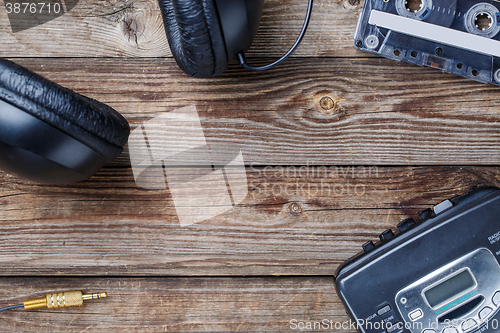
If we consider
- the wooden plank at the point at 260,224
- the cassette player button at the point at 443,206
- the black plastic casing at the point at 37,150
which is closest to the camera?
the black plastic casing at the point at 37,150

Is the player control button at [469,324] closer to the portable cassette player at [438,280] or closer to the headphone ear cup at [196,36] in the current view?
the portable cassette player at [438,280]

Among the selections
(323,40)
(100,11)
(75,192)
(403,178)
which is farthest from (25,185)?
(403,178)

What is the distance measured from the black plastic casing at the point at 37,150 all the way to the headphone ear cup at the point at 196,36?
0.78 ft

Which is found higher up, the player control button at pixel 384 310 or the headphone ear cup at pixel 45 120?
the headphone ear cup at pixel 45 120

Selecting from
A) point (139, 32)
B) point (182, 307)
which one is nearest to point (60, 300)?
point (182, 307)

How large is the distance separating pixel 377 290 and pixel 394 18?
1.82 ft

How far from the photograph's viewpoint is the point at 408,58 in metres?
0.72

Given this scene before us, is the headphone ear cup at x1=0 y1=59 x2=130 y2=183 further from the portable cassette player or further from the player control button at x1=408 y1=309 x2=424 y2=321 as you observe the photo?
the player control button at x1=408 y1=309 x2=424 y2=321

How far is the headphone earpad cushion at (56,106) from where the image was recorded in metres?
0.50

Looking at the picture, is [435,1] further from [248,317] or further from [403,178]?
[248,317]

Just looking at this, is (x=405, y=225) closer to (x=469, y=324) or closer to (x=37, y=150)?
(x=469, y=324)

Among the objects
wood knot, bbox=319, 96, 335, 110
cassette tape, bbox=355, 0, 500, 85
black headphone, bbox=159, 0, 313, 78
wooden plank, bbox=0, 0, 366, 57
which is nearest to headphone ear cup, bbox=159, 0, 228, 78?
black headphone, bbox=159, 0, 313, 78

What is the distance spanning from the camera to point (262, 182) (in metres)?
0.71

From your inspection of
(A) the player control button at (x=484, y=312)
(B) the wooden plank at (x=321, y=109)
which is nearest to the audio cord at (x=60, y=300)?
(B) the wooden plank at (x=321, y=109)
